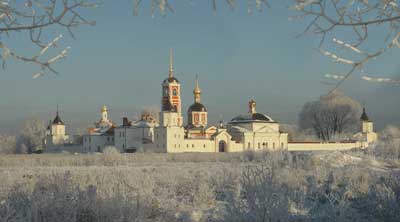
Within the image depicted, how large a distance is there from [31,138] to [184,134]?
25625 millimetres

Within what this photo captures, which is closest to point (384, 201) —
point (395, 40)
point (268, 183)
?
point (268, 183)

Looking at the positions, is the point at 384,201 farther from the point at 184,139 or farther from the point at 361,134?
the point at 361,134

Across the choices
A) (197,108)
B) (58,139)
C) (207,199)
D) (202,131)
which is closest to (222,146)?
(202,131)

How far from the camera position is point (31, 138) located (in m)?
78.5

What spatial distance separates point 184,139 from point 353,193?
50858mm

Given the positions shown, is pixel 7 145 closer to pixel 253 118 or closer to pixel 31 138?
pixel 31 138

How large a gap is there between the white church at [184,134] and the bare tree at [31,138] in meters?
2.85

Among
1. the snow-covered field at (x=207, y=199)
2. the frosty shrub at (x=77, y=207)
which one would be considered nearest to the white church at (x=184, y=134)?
the snow-covered field at (x=207, y=199)

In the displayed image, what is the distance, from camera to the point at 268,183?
838cm

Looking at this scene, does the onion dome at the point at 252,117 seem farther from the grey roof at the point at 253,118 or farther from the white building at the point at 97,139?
the white building at the point at 97,139

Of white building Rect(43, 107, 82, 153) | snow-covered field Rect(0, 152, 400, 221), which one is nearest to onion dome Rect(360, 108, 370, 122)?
white building Rect(43, 107, 82, 153)

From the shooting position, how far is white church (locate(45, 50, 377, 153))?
62094mm

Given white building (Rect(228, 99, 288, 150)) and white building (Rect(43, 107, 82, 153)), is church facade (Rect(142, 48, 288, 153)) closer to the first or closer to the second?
white building (Rect(228, 99, 288, 150))

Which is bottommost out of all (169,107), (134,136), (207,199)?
→ (207,199)
